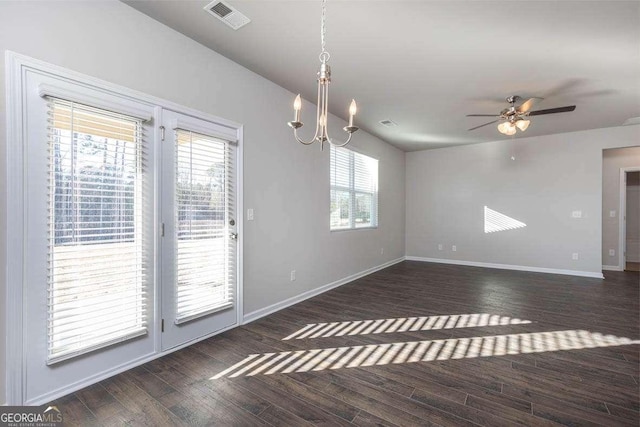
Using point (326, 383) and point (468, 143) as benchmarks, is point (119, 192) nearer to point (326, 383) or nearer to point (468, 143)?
point (326, 383)

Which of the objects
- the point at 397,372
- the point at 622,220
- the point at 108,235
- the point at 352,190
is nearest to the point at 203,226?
the point at 108,235

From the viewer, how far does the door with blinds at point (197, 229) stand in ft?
7.90

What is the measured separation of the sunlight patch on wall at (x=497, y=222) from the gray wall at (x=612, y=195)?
74.9 inches

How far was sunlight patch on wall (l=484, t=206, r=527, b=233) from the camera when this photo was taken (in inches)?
236

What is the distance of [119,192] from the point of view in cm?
210

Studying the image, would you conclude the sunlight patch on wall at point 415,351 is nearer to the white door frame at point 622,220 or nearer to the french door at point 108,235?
the french door at point 108,235

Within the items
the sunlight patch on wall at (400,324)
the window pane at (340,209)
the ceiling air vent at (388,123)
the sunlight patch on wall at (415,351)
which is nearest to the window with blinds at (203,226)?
Result: the sunlight patch on wall at (415,351)

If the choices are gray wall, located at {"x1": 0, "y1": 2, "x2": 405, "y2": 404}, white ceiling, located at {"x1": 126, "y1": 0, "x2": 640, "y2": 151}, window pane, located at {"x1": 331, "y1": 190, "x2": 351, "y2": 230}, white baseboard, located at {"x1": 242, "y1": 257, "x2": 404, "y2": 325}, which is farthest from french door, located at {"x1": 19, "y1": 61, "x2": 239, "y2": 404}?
window pane, located at {"x1": 331, "y1": 190, "x2": 351, "y2": 230}

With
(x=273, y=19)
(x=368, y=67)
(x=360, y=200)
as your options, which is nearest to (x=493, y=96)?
(x=368, y=67)

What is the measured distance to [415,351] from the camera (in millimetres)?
2482

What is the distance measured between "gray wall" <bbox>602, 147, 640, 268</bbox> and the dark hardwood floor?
123 inches

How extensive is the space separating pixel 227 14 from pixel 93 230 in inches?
74.3

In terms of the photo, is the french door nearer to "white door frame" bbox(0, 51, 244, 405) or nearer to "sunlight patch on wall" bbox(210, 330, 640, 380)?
"white door frame" bbox(0, 51, 244, 405)

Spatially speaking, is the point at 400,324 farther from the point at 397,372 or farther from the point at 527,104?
the point at 527,104
